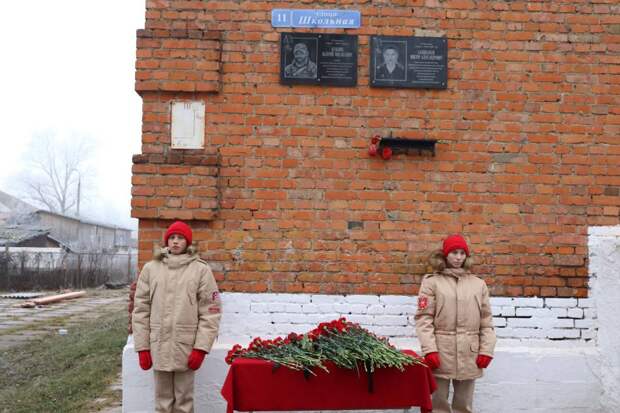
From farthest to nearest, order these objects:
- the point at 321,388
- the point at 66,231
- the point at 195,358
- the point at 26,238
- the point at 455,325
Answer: the point at 66,231, the point at 26,238, the point at 455,325, the point at 195,358, the point at 321,388

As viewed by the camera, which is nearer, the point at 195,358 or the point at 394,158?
the point at 195,358

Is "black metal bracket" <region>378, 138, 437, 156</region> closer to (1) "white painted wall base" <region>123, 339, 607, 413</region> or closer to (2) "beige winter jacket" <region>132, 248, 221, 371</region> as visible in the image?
(1) "white painted wall base" <region>123, 339, 607, 413</region>

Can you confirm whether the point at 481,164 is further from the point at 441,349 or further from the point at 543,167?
the point at 441,349

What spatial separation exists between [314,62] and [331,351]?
2.25 meters

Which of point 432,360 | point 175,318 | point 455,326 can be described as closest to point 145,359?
point 175,318

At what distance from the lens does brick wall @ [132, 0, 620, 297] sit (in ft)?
14.6

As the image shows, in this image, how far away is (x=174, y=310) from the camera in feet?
12.5

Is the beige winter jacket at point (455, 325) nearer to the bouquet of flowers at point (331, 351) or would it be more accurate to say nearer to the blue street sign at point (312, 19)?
the bouquet of flowers at point (331, 351)

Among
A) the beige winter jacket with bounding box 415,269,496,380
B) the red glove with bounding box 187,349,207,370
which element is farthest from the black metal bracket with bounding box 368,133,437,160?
the red glove with bounding box 187,349,207,370

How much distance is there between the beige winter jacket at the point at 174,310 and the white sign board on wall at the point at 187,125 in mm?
954

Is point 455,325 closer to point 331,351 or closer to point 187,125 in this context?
point 331,351

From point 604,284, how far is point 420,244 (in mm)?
1484

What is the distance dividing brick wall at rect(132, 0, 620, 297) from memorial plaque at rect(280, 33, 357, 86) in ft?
0.26

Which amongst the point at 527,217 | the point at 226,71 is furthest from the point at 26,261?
the point at 527,217
